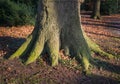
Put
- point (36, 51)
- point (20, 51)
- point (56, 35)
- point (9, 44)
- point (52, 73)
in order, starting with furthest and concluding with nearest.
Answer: point (9, 44)
point (56, 35)
point (20, 51)
point (36, 51)
point (52, 73)

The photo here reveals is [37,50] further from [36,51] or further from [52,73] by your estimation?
[52,73]

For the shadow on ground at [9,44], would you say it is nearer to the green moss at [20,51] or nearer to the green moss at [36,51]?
the green moss at [20,51]

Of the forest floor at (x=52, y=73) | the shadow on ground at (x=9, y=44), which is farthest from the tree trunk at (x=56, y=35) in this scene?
the shadow on ground at (x=9, y=44)

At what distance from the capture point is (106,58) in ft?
32.5

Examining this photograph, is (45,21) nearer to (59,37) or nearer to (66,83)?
(59,37)

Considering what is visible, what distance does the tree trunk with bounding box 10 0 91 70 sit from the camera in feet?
28.9

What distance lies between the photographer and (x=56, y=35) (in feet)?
29.5

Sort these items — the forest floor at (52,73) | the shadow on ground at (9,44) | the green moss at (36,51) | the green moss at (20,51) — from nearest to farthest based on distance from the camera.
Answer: the forest floor at (52,73) → the green moss at (36,51) → the green moss at (20,51) → the shadow on ground at (9,44)

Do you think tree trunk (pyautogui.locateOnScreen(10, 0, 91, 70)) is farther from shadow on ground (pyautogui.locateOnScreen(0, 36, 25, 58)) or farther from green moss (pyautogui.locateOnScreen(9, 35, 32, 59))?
shadow on ground (pyautogui.locateOnScreen(0, 36, 25, 58))

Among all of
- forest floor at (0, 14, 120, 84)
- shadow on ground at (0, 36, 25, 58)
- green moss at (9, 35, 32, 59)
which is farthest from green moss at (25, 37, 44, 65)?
shadow on ground at (0, 36, 25, 58)

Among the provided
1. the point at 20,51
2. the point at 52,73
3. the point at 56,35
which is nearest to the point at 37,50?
the point at 20,51

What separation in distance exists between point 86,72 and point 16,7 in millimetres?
8158

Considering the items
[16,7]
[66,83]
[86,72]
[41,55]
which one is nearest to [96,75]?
[86,72]

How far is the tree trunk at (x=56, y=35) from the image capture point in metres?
8.81
